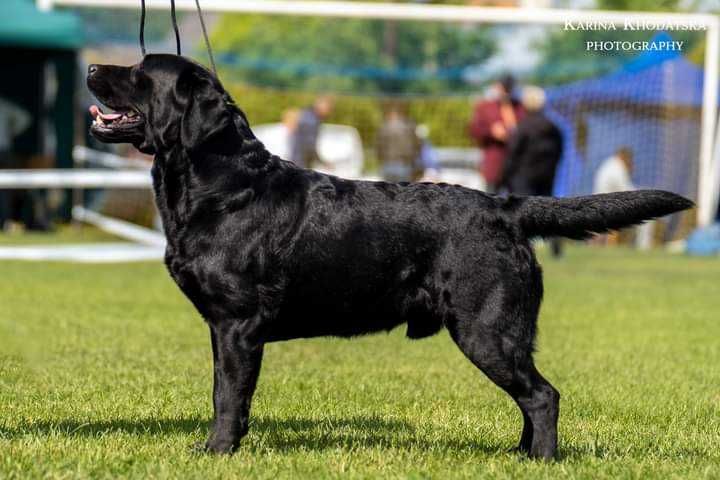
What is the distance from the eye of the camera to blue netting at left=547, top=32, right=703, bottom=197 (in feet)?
73.6

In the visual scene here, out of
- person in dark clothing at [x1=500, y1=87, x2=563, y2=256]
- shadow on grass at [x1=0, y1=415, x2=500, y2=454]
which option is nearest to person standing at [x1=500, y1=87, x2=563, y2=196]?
person in dark clothing at [x1=500, y1=87, x2=563, y2=256]

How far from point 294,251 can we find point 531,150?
13.2 m

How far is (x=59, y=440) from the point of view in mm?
4859

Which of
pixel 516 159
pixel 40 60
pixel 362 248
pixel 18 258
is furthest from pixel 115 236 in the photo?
pixel 362 248

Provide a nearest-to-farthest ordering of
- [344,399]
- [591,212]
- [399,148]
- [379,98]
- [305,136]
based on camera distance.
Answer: [591,212]
[344,399]
[305,136]
[399,148]
[379,98]

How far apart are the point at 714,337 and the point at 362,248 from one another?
5.54 metres

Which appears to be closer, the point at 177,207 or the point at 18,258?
the point at 177,207

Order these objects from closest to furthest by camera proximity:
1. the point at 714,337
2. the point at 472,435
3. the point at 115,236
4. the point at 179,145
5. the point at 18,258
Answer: the point at 179,145 < the point at 472,435 < the point at 714,337 < the point at 18,258 < the point at 115,236

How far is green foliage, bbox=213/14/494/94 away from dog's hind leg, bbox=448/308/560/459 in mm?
17049

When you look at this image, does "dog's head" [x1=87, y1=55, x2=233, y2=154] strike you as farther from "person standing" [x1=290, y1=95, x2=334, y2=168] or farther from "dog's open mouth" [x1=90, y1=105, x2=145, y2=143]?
"person standing" [x1=290, y1=95, x2=334, y2=168]

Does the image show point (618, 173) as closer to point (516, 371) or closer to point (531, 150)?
point (531, 150)

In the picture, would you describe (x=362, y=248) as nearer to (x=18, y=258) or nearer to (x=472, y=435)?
(x=472, y=435)

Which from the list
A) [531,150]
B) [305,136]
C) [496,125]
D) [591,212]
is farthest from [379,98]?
[591,212]

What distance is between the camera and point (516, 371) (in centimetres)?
473
